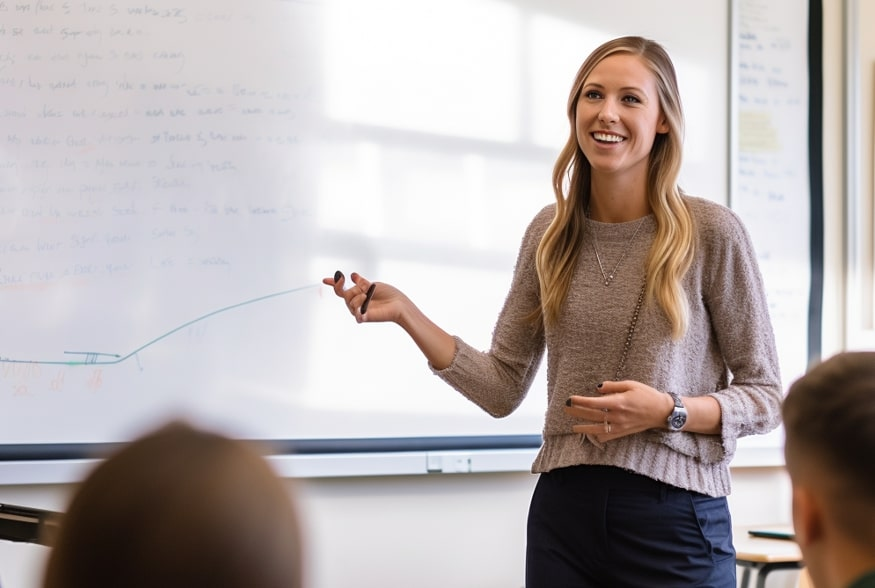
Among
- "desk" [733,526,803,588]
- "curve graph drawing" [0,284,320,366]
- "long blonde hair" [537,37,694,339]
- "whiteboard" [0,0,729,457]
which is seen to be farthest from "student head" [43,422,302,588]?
"desk" [733,526,803,588]

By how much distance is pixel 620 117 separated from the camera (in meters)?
1.84

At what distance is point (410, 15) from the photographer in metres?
2.82

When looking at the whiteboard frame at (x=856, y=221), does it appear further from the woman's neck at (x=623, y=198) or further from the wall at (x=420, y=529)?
the woman's neck at (x=623, y=198)

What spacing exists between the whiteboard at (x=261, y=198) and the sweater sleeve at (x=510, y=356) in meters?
0.74

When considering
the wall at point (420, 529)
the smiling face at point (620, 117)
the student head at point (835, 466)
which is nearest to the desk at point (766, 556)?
the wall at point (420, 529)

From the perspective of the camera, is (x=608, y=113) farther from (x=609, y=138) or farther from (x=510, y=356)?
(x=510, y=356)

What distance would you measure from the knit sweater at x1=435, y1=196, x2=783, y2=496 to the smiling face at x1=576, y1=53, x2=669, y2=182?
0.40 ft

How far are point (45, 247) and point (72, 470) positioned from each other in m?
0.55

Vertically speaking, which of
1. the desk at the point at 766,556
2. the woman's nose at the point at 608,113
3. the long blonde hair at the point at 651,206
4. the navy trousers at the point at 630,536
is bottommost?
the desk at the point at 766,556

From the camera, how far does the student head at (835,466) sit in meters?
0.99

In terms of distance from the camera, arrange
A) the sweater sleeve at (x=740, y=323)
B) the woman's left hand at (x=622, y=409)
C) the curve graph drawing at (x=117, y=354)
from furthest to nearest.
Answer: the curve graph drawing at (x=117, y=354)
the sweater sleeve at (x=740, y=323)
the woman's left hand at (x=622, y=409)

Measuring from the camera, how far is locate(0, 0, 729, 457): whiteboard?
2508 mm

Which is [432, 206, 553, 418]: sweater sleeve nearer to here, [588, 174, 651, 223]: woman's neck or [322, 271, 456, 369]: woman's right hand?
[322, 271, 456, 369]: woman's right hand

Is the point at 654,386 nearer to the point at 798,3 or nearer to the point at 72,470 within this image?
the point at 72,470
